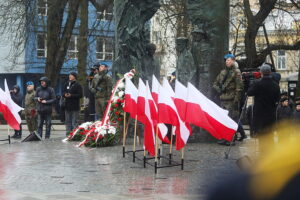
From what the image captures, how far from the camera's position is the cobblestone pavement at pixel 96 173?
8.08 meters

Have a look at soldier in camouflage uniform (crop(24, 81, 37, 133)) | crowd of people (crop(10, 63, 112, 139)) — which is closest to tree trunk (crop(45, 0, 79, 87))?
soldier in camouflage uniform (crop(24, 81, 37, 133))

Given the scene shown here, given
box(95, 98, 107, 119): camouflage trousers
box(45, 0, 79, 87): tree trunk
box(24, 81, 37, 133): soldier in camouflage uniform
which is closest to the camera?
box(95, 98, 107, 119): camouflage trousers

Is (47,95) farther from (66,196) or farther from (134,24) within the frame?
(66,196)

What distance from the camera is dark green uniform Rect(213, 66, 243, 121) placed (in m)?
14.1

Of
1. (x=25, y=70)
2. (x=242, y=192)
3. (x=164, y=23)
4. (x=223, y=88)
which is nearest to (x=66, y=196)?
(x=242, y=192)

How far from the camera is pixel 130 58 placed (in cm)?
1655

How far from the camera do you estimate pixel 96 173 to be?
1004 centimetres

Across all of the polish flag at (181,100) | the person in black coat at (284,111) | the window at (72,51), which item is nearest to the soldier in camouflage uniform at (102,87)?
the person in black coat at (284,111)

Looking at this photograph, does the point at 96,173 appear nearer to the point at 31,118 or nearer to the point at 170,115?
the point at 170,115

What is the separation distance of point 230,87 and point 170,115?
483 cm

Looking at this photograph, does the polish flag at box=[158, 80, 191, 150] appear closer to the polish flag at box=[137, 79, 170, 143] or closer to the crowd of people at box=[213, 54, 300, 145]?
the polish flag at box=[137, 79, 170, 143]

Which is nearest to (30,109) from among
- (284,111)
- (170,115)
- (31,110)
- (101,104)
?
(31,110)

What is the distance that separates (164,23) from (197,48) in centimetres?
1710

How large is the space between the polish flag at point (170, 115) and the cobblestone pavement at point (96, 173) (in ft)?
1.94
